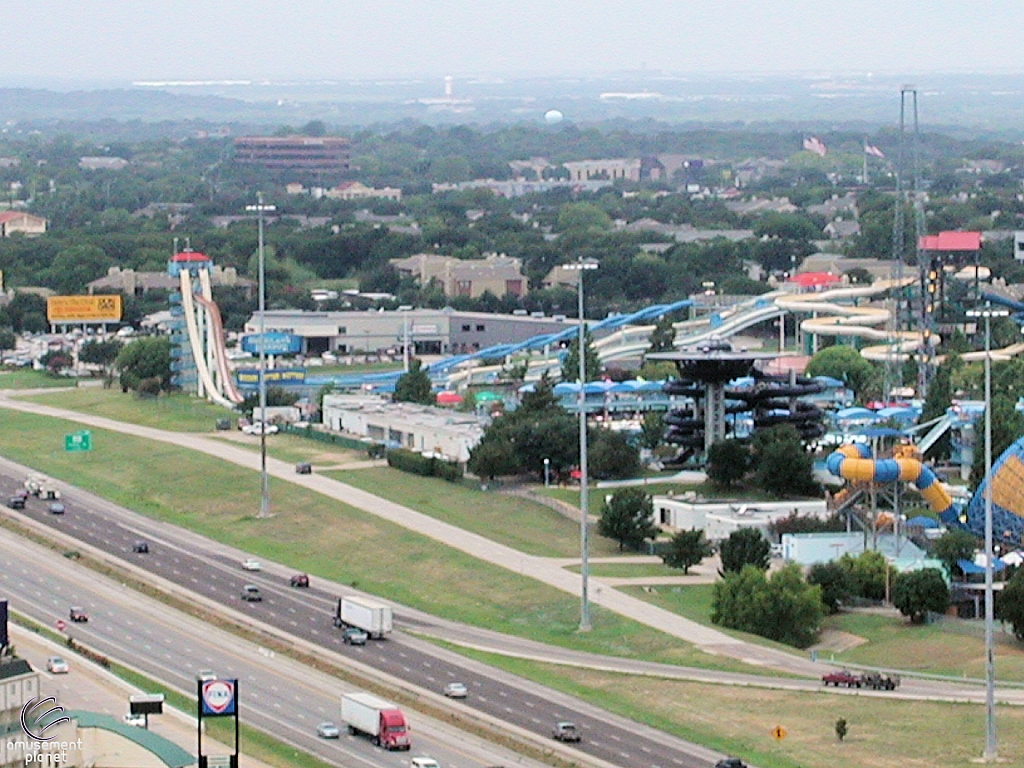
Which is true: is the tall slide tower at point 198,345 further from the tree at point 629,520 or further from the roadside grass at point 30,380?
the tree at point 629,520

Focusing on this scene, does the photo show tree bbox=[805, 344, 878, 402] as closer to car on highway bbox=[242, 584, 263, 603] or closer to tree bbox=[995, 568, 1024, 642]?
car on highway bbox=[242, 584, 263, 603]

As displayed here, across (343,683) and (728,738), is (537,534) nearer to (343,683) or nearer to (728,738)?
(343,683)

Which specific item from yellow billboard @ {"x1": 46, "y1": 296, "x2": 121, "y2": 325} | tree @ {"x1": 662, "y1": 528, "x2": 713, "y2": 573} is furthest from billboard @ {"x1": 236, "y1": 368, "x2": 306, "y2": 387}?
tree @ {"x1": 662, "y1": 528, "x2": 713, "y2": 573}

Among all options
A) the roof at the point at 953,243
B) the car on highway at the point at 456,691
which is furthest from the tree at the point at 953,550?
the roof at the point at 953,243

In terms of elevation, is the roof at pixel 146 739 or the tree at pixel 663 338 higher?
the roof at pixel 146 739

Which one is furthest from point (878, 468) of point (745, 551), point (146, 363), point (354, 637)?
point (146, 363)
